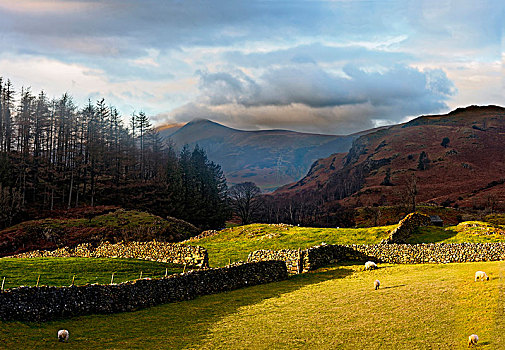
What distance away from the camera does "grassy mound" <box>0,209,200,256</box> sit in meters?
50.9

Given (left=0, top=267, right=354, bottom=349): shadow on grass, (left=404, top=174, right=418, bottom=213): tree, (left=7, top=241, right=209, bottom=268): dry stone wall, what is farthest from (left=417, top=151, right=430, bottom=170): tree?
(left=0, top=267, right=354, bottom=349): shadow on grass

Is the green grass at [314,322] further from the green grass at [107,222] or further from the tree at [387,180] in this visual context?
the tree at [387,180]

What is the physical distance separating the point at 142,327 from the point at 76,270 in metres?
13.9

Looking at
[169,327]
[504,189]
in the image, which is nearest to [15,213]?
[169,327]

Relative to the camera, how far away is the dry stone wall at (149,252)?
110 feet

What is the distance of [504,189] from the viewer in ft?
472

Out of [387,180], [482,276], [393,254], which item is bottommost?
[393,254]

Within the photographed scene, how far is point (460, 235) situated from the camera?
4131 centimetres

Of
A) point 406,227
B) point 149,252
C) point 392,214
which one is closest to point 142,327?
point 149,252

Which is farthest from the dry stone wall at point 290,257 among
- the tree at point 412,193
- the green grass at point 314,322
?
the tree at point 412,193

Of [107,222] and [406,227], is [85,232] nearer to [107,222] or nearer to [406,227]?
[107,222]

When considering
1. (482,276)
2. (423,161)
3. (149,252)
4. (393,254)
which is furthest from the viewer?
(423,161)

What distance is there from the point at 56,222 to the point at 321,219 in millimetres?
80064

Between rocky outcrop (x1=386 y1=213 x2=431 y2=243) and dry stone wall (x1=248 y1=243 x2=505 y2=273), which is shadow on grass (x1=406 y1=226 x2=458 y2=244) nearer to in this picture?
rocky outcrop (x1=386 y1=213 x2=431 y2=243)
